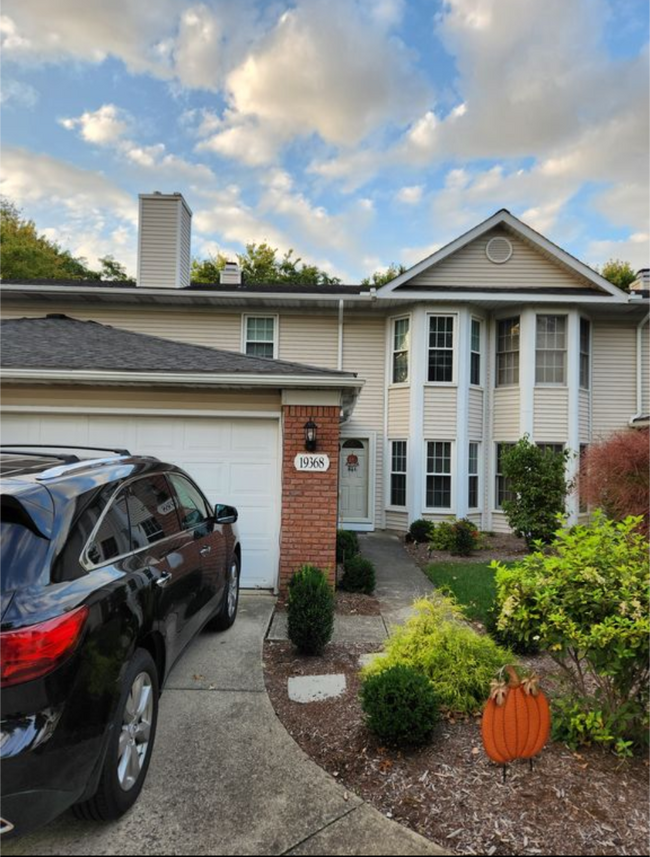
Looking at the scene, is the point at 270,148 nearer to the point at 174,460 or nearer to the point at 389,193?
the point at 389,193

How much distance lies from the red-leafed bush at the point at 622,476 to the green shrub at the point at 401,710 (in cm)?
733

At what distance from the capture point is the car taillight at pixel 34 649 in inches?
75.5

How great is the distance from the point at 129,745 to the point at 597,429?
13.8 metres

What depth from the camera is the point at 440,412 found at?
41.6 feet

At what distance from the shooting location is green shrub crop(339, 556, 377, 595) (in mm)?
6906

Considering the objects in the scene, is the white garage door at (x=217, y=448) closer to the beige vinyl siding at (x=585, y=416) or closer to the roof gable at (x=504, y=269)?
the roof gable at (x=504, y=269)

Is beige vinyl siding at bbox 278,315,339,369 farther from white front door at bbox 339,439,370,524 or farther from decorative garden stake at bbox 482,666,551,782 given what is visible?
decorative garden stake at bbox 482,666,551,782

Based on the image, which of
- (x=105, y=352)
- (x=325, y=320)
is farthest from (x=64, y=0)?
(x=325, y=320)

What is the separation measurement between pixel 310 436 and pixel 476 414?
783cm

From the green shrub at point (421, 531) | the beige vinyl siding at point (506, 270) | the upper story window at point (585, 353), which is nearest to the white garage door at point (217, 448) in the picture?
the green shrub at point (421, 531)

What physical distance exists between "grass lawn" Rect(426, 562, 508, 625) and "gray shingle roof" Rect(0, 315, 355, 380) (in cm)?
338

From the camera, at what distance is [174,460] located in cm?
674

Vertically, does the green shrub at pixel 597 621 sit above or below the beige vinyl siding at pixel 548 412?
below

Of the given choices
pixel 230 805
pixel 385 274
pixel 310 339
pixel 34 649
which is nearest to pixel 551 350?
pixel 310 339
